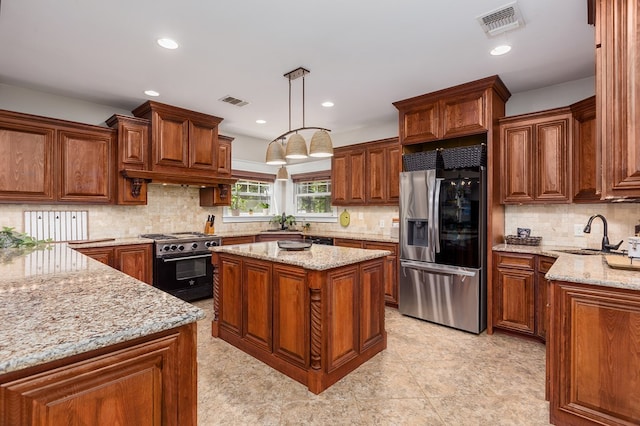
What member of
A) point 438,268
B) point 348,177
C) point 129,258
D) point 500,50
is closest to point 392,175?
point 348,177

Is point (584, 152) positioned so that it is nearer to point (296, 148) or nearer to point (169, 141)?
point (296, 148)

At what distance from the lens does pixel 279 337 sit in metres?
2.58

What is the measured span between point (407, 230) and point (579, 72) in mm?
2288

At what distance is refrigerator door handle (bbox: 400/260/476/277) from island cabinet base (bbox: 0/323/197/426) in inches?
119

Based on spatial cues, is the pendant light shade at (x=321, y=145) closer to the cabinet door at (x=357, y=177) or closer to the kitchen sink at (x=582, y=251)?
the cabinet door at (x=357, y=177)

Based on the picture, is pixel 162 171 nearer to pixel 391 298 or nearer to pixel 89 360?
pixel 391 298

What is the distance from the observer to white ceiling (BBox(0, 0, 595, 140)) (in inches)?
88.0

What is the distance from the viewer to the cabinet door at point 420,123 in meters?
3.73

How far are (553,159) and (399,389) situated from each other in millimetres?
2699

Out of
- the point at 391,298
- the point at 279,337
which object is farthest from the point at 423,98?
the point at 279,337

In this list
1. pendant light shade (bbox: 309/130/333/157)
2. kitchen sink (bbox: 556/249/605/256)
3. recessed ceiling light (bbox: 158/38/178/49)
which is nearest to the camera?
recessed ceiling light (bbox: 158/38/178/49)

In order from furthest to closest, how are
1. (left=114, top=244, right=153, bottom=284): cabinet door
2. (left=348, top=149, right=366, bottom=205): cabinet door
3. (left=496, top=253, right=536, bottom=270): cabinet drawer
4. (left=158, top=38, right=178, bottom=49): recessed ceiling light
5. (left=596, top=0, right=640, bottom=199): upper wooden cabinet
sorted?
1. (left=348, top=149, right=366, bottom=205): cabinet door
2. (left=114, top=244, right=153, bottom=284): cabinet door
3. (left=496, top=253, right=536, bottom=270): cabinet drawer
4. (left=158, top=38, right=178, bottom=49): recessed ceiling light
5. (left=596, top=0, right=640, bottom=199): upper wooden cabinet

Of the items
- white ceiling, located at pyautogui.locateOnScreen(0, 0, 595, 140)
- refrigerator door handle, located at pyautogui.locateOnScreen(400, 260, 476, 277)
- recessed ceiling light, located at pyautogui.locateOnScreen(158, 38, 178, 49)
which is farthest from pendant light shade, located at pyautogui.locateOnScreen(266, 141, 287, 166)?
refrigerator door handle, located at pyautogui.locateOnScreen(400, 260, 476, 277)

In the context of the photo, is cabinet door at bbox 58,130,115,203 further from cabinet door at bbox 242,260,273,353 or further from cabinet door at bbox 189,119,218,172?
cabinet door at bbox 242,260,273,353
